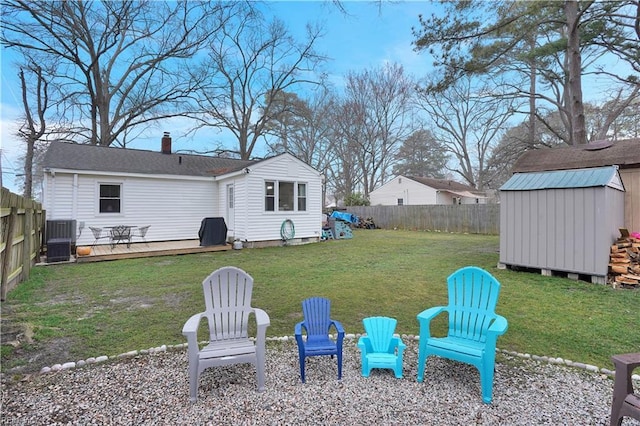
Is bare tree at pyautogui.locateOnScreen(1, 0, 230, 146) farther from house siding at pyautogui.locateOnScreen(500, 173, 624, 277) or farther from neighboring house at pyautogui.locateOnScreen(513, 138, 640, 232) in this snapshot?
house siding at pyautogui.locateOnScreen(500, 173, 624, 277)

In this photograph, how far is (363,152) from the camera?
82.8ft

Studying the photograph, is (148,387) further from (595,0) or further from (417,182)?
(417,182)

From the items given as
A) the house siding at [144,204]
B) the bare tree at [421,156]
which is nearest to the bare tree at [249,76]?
the house siding at [144,204]

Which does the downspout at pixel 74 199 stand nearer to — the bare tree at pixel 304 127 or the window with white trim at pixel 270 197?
the window with white trim at pixel 270 197

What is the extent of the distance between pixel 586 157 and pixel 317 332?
835 centimetres

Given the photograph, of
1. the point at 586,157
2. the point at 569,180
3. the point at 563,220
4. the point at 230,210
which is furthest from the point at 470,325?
the point at 230,210

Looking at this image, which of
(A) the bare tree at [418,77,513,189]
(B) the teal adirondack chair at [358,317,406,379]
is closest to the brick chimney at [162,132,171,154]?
(B) the teal adirondack chair at [358,317,406,379]

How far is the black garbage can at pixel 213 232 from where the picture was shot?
10383 millimetres

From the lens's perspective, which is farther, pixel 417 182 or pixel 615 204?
pixel 417 182

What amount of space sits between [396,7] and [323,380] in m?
4.41

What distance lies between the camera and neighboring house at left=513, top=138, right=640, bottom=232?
6805 millimetres

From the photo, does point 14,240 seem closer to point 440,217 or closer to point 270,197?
point 270,197

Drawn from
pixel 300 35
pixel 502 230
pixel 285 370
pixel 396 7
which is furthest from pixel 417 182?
pixel 285 370

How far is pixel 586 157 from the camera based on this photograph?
7652 mm
